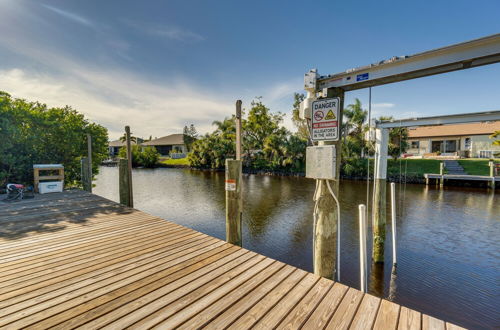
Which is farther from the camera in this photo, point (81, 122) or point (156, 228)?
point (81, 122)

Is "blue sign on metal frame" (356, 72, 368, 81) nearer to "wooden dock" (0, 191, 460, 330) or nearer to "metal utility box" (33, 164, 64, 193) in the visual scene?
"wooden dock" (0, 191, 460, 330)

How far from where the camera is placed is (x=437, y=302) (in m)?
4.46

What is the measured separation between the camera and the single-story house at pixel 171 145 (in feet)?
186

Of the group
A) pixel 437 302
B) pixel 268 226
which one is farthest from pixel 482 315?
pixel 268 226

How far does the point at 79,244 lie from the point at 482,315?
7.15m

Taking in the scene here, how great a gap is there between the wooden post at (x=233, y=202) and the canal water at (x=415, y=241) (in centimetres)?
261

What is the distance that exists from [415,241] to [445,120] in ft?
13.0

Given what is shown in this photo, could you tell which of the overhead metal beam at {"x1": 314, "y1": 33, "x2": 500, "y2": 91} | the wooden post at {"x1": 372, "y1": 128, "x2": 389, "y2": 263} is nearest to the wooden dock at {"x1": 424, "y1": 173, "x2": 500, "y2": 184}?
the wooden post at {"x1": 372, "y1": 128, "x2": 389, "y2": 263}

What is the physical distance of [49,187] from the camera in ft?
27.2

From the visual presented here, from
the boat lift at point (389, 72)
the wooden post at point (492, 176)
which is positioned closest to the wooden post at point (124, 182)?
the boat lift at point (389, 72)

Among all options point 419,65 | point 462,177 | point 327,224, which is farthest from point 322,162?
point 462,177

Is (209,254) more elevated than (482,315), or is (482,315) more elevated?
(209,254)

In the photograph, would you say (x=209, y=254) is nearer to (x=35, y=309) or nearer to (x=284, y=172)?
(x=35, y=309)

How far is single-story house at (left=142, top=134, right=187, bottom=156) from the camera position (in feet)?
186
